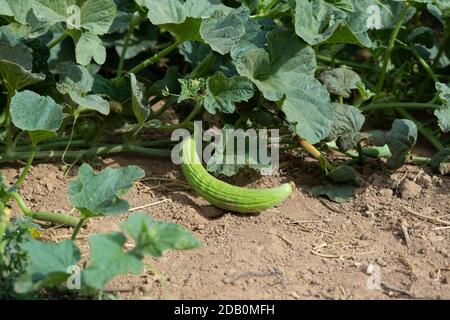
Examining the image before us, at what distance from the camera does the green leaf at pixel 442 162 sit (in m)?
3.86

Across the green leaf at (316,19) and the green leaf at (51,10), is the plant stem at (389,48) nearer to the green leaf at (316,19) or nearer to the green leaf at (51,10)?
the green leaf at (316,19)

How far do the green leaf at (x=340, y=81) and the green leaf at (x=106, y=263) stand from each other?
1.54 metres

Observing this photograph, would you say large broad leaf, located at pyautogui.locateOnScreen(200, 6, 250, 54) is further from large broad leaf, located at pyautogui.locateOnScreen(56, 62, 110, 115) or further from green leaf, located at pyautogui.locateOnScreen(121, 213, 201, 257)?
green leaf, located at pyautogui.locateOnScreen(121, 213, 201, 257)

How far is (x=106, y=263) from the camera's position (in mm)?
2607

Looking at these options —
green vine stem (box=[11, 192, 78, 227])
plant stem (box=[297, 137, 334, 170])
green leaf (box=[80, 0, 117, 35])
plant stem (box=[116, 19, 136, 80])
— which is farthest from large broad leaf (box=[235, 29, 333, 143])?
green vine stem (box=[11, 192, 78, 227])

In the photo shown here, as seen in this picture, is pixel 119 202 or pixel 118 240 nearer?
pixel 118 240

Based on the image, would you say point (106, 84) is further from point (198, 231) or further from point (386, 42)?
point (386, 42)

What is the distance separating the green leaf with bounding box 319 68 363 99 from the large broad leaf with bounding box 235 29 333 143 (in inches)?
6.1

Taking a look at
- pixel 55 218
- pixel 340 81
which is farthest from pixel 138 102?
pixel 340 81

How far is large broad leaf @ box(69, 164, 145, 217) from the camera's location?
115 inches

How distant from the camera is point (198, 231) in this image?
3428 mm

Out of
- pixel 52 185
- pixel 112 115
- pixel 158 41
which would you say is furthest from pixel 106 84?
pixel 158 41

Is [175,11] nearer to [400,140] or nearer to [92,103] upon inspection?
[92,103]

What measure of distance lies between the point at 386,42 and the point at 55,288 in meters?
2.28
